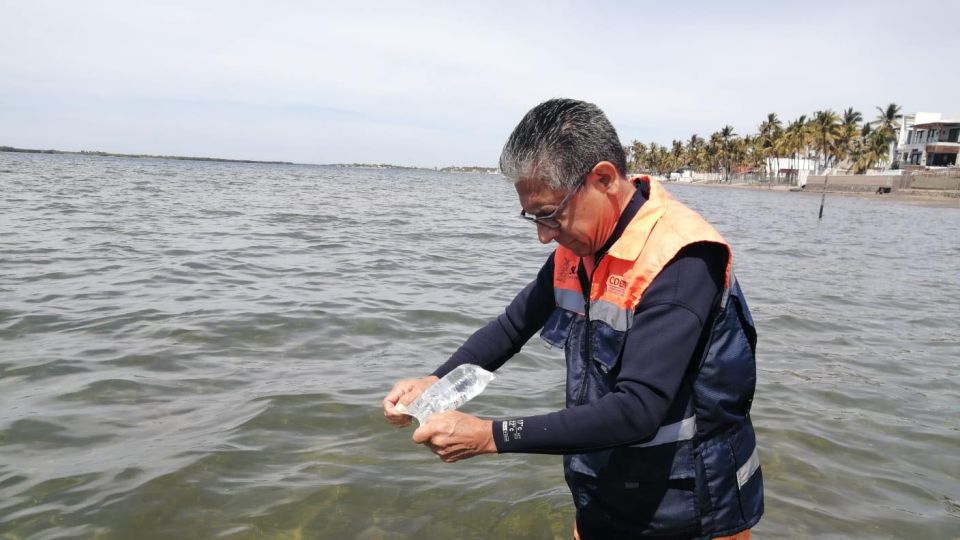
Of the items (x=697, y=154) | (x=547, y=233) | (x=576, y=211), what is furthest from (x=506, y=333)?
(x=697, y=154)

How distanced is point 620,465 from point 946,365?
7.59 meters

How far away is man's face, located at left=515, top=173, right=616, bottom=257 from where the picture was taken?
2.28 m

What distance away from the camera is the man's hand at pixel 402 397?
2.75 meters

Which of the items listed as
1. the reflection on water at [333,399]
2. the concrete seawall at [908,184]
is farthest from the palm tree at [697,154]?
the reflection on water at [333,399]

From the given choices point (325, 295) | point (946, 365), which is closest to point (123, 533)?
point (325, 295)

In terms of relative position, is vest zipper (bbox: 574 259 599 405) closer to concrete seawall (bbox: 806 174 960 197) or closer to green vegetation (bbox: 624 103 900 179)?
concrete seawall (bbox: 806 174 960 197)

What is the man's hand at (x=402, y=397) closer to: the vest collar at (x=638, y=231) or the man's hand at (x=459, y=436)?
→ the man's hand at (x=459, y=436)

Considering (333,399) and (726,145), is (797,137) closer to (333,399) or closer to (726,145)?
(726,145)

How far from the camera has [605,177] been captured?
2260 millimetres

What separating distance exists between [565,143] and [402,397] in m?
1.32

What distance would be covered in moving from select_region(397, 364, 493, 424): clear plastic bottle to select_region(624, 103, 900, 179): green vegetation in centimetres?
9032

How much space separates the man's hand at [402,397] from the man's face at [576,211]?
0.93m

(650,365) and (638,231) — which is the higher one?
(638,231)

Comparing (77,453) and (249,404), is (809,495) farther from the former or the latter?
(77,453)
